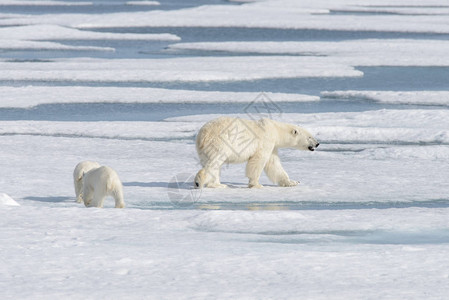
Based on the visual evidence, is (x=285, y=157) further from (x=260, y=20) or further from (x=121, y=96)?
(x=260, y=20)

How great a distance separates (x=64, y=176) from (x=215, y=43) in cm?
1221

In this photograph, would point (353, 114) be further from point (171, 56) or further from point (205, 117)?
point (171, 56)

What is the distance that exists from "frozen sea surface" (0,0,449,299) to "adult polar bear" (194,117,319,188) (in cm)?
14

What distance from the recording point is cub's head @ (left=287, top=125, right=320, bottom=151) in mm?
6797

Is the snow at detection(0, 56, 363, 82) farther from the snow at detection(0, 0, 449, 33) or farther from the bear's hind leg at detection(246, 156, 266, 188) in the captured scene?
the bear's hind leg at detection(246, 156, 266, 188)

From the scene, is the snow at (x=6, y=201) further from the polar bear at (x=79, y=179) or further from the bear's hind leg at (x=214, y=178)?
the bear's hind leg at (x=214, y=178)

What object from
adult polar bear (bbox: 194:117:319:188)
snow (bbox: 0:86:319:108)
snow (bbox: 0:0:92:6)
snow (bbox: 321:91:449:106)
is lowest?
snow (bbox: 0:0:92:6)

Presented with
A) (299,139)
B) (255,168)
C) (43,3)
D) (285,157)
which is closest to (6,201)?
(255,168)

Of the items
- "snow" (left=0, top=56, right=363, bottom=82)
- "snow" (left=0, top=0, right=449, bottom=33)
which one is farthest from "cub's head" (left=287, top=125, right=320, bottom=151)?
"snow" (left=0, top=0, right=449, bottom=33)

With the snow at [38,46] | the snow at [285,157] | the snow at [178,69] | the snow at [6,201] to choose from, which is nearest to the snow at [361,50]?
the snow at [178,69]

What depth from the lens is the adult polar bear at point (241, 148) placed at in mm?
6324

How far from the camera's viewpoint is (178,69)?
14531mm

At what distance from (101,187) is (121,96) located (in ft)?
21.5

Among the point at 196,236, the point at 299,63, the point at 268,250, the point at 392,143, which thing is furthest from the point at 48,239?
the point at 299,63
